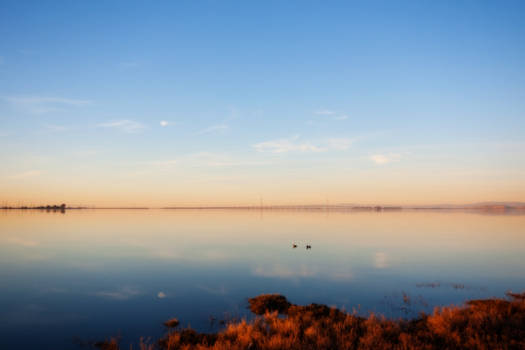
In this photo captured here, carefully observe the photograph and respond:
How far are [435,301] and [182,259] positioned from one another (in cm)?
2144

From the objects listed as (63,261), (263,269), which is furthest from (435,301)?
(63,261)

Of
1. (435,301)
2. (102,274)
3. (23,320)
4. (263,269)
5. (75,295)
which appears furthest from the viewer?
(263,269)

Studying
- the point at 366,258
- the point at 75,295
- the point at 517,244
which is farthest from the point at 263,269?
the point at 517,244

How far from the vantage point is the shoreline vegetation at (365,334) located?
9.30 metres

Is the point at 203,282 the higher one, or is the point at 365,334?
the point at 365,334

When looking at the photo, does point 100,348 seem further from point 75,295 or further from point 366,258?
point 366,258

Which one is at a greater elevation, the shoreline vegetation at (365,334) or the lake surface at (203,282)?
the shoreline vegetation at (365,334)

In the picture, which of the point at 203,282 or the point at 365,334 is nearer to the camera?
the point at 365,334

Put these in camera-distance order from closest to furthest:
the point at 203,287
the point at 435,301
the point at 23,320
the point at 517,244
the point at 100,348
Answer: the point at 100,348 < the point at 23,320 < the point at 435,301 < the point at 203,287 < the point at 517,244

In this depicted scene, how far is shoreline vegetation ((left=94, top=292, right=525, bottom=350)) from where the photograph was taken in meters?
9.30

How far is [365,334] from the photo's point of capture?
10391mm

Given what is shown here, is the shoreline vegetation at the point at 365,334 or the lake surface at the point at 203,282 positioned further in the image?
the lake surface at the point at 203,282

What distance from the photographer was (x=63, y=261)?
29.5 metres

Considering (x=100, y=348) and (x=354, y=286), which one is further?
(x=354, y=286)
